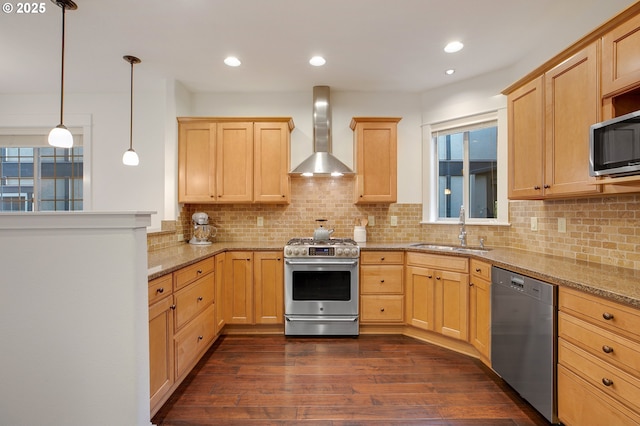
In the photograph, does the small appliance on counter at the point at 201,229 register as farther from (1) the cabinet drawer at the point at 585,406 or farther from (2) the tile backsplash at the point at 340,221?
(1) the cabinet drawer at the point at 585,406

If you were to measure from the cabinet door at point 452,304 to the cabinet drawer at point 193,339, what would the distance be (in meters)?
2.12

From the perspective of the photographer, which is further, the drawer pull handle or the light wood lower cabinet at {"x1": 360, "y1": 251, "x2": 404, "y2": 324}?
the light wood lower cabinet at {"x1": 360, "y1": 251, "x2": 404, "y2": 324}

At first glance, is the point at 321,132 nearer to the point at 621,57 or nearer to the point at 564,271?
the point at 621,57

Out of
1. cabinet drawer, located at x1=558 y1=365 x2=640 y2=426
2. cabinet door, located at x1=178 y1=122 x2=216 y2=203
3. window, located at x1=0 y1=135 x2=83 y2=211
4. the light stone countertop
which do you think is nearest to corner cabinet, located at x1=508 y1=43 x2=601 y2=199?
the light stone countertop

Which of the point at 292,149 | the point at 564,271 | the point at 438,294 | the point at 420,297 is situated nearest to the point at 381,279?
the point at 420,297

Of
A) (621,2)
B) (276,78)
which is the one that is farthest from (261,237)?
(621,2)

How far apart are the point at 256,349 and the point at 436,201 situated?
2.63 metres

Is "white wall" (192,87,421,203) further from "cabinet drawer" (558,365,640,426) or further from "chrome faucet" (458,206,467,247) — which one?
"cabinet drawer" (558,365,640,426)

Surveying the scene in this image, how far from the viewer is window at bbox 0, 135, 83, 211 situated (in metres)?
3.78

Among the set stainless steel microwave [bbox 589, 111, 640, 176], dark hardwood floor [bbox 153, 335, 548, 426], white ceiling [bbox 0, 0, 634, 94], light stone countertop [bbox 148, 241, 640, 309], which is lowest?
dark hardwood floor [bbox 153, 335, 548, 426]

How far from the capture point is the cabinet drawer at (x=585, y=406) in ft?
4.25

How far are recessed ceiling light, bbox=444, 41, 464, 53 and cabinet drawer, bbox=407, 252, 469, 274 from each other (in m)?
1.89

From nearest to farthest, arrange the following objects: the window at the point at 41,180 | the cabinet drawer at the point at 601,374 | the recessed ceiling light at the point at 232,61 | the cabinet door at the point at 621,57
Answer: the cabinet drawer at the point at 601,374
the cabinet door at the point at 621,57
the recessed ceiling light at the point at 232,61
the window at the point at 41,180

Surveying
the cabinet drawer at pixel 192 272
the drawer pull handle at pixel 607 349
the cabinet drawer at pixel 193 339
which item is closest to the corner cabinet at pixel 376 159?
the cabinet drawer at pixel 192 272
